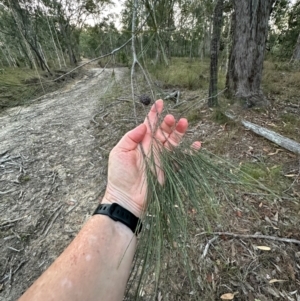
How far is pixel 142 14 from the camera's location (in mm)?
825

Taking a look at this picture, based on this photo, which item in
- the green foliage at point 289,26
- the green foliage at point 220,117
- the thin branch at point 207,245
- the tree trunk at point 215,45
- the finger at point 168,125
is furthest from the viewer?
the green foliage at point 289,26

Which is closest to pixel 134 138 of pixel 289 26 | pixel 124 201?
pixel 124 201

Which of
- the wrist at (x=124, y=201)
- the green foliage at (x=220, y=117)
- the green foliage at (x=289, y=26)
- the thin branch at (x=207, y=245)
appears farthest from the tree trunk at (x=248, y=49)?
the green foliage at (x=289, y=26)

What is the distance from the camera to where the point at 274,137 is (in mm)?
2100

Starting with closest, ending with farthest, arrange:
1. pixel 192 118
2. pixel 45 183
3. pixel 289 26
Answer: pixel 45 183 → pixel 192 118 → pixel 289 26

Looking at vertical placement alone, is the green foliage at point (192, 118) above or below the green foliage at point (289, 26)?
below

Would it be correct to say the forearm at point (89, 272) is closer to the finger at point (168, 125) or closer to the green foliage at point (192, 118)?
the finger at point (168, 125)

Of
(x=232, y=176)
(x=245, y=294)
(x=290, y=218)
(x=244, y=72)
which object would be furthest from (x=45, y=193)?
(x=244, y=72)

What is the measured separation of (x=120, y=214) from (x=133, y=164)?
203mm

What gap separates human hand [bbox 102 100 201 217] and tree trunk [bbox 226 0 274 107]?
2.50 metres

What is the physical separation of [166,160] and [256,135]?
7.06 feet

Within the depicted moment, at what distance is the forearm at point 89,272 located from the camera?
0.55 metres

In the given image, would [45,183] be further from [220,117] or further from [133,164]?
[220,117]

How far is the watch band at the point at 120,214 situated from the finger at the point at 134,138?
0.24 meters
